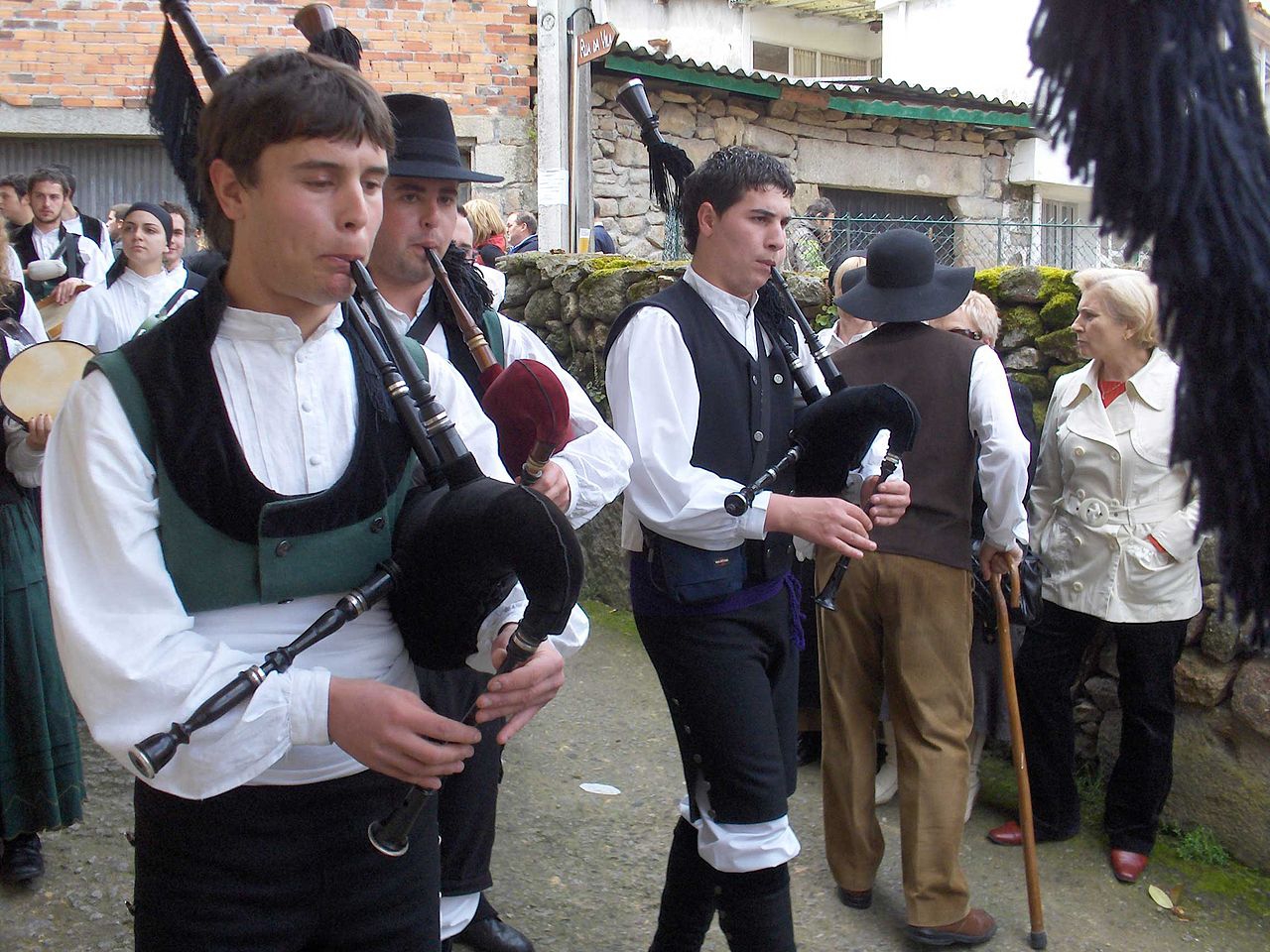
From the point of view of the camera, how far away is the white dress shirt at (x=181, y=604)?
144cm

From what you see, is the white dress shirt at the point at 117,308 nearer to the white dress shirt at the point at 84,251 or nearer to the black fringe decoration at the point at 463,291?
the white dress shirt at the point at 84,251

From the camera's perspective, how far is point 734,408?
2846 mm

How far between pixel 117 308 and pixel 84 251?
309 centimetres

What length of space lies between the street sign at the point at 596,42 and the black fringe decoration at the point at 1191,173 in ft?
19.8

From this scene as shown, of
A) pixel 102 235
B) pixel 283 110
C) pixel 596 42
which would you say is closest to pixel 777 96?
pixel 596 42

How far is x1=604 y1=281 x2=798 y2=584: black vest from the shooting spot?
282 centimetres

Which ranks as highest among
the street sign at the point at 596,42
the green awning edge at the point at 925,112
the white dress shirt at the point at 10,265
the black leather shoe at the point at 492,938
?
the green awning edge at the point at 925,112

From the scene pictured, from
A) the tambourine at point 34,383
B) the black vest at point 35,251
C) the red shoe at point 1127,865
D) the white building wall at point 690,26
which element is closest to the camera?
the tambourine at point 34,383

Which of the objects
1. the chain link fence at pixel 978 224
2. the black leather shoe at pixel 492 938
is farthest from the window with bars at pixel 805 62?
the black leather shoe at pixel 492 938

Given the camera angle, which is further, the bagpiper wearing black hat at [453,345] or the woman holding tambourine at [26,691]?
the woman holding tambourine at [26,691]

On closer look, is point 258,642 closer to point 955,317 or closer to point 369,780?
point 369,780

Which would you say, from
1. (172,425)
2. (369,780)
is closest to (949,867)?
(369,780)

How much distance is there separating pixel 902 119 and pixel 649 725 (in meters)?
7.67

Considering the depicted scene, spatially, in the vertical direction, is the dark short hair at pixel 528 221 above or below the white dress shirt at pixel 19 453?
above
